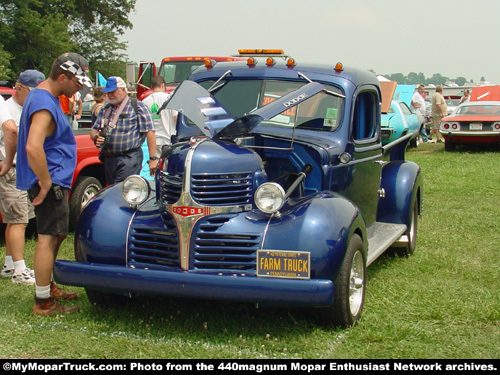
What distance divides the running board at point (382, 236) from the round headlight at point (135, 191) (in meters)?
1.87

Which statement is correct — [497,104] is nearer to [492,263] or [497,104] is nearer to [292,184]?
[492,263]

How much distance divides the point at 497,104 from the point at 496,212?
1019 cm

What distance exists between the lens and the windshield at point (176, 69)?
1598 cm

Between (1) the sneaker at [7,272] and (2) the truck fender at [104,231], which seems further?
(1) the sneaker at [7,272]

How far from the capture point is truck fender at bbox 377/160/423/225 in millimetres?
6508

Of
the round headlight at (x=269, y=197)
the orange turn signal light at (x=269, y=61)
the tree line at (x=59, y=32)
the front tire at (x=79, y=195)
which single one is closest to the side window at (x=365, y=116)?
the orange turn signal light at (x=269, y=61)

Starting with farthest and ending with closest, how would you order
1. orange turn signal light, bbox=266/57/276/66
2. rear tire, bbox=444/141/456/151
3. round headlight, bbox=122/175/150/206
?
rear tire, bbox=444/141/456/151
orange turn signal light, bbox=266/57/276/66
round headlight, bbox=122/175/150/206

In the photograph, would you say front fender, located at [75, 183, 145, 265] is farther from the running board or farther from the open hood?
the running board

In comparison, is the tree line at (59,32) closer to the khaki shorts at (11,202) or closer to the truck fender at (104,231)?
the khaki shorts at (11,202)

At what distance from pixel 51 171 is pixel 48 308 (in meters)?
1.03

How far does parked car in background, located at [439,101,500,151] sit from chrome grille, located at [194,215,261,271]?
1460 cm

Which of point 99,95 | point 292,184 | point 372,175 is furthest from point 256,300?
point 99,95

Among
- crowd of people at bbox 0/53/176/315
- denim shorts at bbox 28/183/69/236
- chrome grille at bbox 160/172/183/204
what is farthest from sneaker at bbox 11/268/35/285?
chrome grille at bbox 160/172/183/204

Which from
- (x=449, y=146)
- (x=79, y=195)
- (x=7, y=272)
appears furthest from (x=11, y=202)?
(x=449, y=146)
